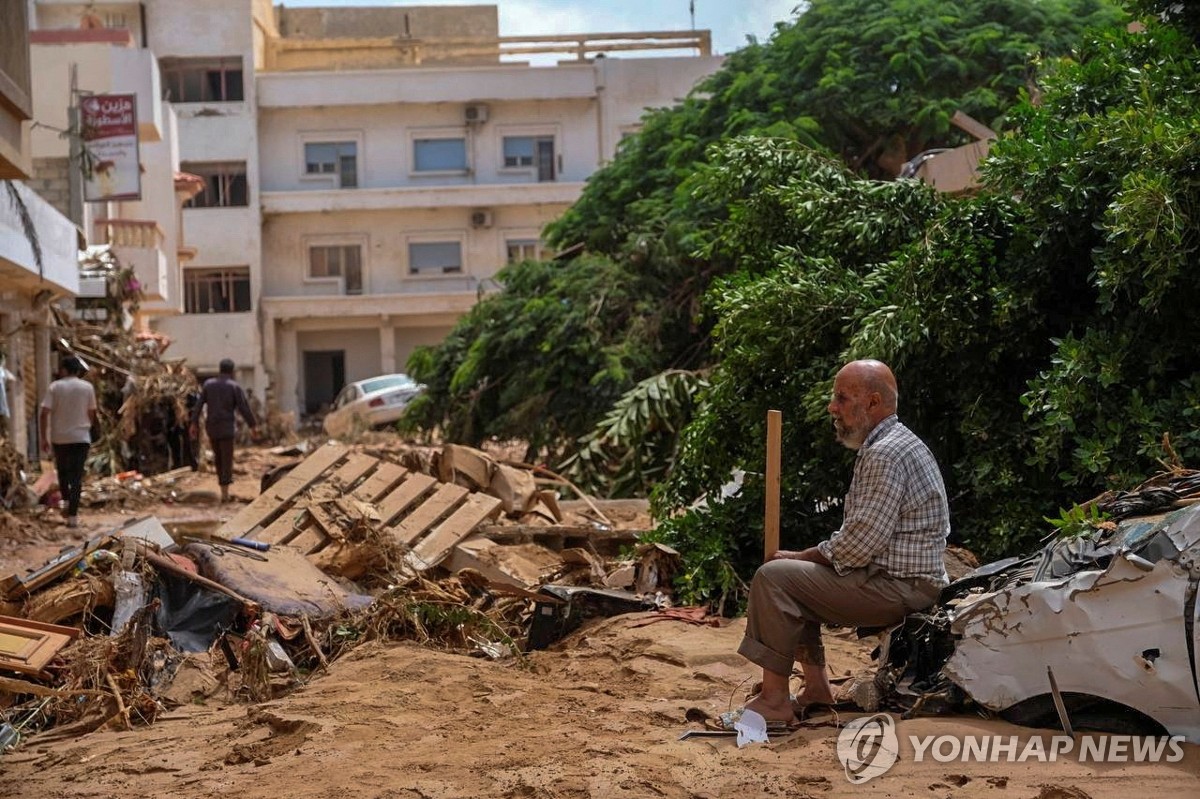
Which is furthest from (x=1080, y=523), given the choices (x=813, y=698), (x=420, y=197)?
(x=420, y=197)

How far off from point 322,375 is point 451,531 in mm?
33597

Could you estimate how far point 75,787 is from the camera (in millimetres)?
5945

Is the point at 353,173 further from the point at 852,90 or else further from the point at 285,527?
the point at 285,527

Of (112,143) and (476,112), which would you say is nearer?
(112,143)

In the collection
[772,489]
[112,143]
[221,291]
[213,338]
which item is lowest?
[772,489]

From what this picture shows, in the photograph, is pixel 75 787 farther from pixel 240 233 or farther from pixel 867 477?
pixel 240 233

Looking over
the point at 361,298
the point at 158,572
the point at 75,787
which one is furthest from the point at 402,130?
the point at 75,787

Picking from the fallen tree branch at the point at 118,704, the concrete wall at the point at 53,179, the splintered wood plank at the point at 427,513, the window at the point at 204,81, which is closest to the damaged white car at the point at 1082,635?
the fallen tree branch at the point at 118,704

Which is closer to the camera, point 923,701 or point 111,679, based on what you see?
point 923,701

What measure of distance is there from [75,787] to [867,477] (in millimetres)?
3621

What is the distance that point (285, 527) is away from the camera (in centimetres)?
1093

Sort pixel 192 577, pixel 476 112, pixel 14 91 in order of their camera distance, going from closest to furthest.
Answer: pixel 192 577, pixel 14 91, pixel 476 112

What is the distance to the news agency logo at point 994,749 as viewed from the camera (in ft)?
16.3

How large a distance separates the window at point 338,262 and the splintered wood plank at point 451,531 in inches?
1256
